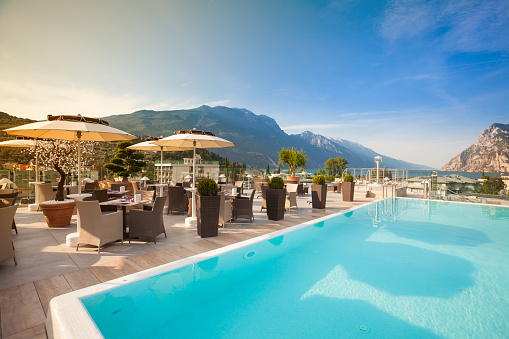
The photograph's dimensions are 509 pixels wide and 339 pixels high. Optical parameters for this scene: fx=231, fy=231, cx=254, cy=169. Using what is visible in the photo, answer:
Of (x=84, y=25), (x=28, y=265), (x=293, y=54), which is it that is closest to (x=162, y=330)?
(x=28, y=265)

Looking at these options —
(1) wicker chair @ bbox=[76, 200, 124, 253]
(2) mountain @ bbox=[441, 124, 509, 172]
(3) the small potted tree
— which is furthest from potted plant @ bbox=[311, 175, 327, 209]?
(2) mountain @ bbox=[441, 124, 509, 172]

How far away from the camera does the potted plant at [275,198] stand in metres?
6.40

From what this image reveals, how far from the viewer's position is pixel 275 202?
6.43 metres

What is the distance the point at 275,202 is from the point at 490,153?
6374cm

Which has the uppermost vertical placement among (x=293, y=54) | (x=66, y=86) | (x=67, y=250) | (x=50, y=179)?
(x=293, y=54)

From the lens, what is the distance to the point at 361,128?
34.4 metres

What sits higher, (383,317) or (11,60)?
(11,60)

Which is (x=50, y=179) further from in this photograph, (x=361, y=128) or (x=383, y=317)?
(x=361, y=128)

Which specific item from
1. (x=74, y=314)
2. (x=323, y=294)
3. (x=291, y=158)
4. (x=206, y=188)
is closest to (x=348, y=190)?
(x=291, y=158)

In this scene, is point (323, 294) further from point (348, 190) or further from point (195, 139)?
point (348, 190)

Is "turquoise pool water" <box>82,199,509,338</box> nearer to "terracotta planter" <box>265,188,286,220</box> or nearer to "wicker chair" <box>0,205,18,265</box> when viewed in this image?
"terracotta planter" <box>265,188,286,220</box>

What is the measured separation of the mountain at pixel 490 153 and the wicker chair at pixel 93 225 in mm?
60497

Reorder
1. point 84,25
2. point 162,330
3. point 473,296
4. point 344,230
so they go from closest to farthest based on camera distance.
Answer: point 162,330 → point 473,296 → point 344,230 → point 84,25

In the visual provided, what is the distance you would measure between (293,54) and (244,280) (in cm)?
1966
